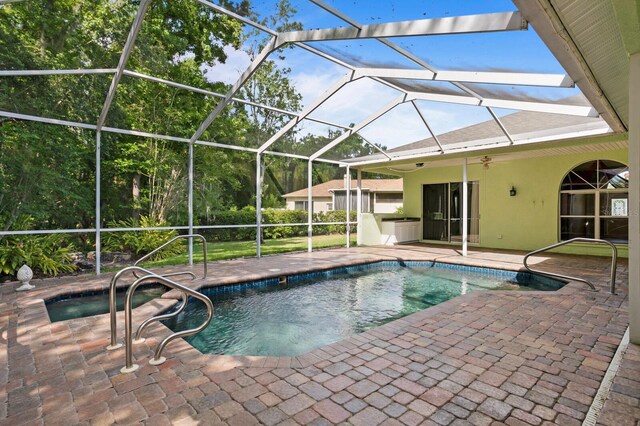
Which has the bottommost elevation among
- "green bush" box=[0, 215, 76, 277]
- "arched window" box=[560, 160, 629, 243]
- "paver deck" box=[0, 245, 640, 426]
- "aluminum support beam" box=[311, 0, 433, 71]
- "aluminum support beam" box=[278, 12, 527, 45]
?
"paver deck" box=[0, 245, 640, 426]

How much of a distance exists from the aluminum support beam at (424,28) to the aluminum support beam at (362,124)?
325 centimetres

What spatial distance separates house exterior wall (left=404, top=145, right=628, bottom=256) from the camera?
974 cm

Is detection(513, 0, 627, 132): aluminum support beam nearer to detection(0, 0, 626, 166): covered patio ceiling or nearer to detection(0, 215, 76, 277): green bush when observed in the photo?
detection(0, 0, 626, 166): covered patio ceiling

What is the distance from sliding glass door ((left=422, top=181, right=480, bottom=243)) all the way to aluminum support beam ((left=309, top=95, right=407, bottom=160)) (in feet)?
16.3

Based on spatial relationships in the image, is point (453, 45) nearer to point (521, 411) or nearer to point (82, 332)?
point (521, 411)

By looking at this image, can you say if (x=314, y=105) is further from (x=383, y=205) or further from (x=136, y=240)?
(x=383, y=205)

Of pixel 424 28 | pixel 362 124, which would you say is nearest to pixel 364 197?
pixel 362 124

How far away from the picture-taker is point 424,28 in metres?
4.16

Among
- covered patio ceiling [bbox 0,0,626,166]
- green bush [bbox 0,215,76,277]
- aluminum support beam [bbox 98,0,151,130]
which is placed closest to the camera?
covered patio ceiling [bbox 0,0,626,166]

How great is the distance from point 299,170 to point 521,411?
1659cm

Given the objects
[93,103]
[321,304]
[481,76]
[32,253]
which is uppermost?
[93,103]

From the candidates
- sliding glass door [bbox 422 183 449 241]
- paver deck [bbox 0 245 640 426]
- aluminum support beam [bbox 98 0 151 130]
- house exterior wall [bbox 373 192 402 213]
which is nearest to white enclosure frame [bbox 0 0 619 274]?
aluminum support beam [bbox 98 0 151 130]

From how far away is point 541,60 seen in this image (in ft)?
14.8

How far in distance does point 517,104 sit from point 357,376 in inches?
232
